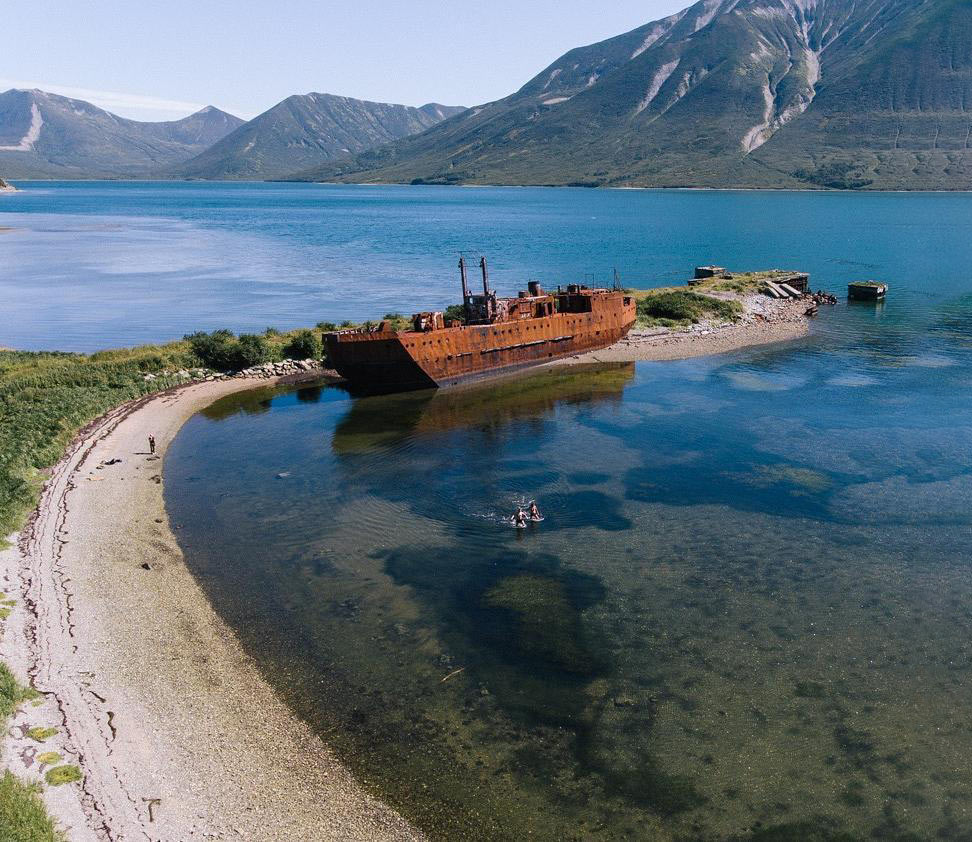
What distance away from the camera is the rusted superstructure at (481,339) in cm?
5781

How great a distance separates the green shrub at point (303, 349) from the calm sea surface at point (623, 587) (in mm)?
7750

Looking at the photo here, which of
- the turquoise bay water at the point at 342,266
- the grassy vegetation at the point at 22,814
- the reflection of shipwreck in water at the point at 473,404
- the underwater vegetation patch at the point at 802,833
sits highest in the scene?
the turquoise bay water at the point at 342,266

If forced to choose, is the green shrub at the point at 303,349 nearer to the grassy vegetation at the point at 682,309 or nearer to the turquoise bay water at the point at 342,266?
the turquoise bay water at the point at 342,266

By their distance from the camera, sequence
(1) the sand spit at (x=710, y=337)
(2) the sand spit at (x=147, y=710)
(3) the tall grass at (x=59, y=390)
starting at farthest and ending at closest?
(1) the sand spit at (x=710, y=337)
(3) the tall grass at (x=59, y=390)
(2) the sand spit at (x=147, y=710)

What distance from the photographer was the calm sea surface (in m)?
19.9

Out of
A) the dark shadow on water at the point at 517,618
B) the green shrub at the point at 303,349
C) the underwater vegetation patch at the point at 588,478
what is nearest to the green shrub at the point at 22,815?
the dark shadow on water at the point at 517,618

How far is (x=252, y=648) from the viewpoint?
25734 mm

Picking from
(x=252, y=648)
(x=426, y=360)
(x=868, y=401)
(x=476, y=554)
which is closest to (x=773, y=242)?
(x=868, y=401)

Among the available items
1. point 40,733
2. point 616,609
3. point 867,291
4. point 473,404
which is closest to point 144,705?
point 40,733

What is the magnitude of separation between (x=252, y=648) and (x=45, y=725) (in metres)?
6.65

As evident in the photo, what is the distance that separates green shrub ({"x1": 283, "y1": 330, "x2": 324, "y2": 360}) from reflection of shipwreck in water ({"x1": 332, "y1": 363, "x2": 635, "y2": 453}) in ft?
37.9

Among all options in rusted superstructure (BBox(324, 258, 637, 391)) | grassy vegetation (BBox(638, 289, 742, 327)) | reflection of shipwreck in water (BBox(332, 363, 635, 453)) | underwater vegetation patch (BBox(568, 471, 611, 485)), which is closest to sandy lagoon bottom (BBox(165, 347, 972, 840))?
underwater vegetation patch (BBox(568, 471, 611, 485))

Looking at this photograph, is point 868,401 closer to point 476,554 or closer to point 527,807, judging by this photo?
point 476,554

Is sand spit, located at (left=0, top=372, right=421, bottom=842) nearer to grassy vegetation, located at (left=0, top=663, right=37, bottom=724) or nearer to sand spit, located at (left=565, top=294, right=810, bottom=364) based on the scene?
grassy vegetation, located at (left=0, top=663, right=37, bottom=724)
